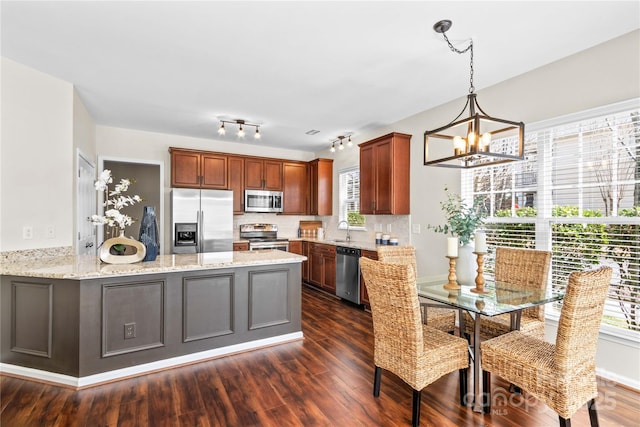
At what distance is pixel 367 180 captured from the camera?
4.73 metres

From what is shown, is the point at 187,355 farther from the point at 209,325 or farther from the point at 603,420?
the point at 603,420

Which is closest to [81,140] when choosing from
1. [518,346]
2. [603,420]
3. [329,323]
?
[329,323]

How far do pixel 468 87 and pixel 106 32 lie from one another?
3.40 metres

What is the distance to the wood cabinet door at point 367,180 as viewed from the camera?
181 inches

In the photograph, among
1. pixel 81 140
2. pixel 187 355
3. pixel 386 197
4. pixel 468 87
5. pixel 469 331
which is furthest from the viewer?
pixel 386 197

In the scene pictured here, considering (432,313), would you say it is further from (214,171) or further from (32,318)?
(214,171)

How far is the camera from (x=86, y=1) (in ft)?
6.80

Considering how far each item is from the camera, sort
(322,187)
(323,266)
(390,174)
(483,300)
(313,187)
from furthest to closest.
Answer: (313,187), (322,187), (323,266), (390,174), (483,300)

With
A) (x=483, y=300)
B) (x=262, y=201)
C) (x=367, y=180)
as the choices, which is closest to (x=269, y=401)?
(x=483, y=300)

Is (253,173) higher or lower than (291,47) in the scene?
lower

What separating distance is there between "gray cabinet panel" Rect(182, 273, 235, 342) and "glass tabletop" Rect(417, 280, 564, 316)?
69.6 inches

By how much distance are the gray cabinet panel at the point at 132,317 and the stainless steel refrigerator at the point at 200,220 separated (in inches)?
94.9

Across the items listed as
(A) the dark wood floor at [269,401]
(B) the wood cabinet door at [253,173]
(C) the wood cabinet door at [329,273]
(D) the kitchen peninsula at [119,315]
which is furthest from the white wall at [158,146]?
(A) the dark wood floor at [269,401]

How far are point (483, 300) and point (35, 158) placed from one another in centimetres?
407
